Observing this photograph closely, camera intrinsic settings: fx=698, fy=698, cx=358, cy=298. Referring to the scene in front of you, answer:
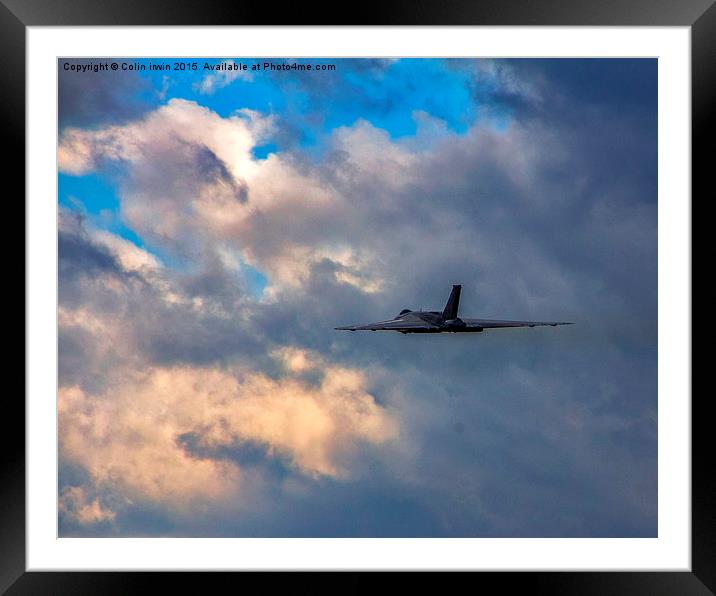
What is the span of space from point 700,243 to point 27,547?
420 inches

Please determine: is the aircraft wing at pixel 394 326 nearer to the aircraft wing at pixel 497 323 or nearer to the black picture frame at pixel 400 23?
the aircraft wing at pixel 497 323

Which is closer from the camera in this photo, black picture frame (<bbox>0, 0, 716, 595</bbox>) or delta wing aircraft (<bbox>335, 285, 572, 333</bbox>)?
black picture frame (<bbox>0, 0, 716, 595</bbox>)

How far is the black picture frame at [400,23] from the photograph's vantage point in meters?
9.82

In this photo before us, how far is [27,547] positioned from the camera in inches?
401

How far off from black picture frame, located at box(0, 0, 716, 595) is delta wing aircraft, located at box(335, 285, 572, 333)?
771cm

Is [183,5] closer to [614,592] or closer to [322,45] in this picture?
[322,45]

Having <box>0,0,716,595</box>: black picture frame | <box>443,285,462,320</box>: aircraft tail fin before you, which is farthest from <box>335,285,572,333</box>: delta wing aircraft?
<box>0,0,716,595</box>: black picture frame

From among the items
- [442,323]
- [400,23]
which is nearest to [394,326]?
[442,323]

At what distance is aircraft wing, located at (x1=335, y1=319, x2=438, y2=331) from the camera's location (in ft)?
55.9

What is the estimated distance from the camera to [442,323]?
18.5m

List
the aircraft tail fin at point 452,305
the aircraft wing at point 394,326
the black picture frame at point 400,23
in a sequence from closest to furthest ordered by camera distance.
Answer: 1. the black picture frame at point 400,23
2. the aircraft wing at point 394,326
3. the aircraft tail fin at point 452,305

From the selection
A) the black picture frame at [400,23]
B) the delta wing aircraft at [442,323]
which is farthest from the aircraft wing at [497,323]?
the black picture frame at [400,23]

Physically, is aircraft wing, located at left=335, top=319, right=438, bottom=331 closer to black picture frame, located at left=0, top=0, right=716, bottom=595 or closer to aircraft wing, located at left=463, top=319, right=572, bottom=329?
aircraft wing, located at left=463, top=319, right=572, bottom=329

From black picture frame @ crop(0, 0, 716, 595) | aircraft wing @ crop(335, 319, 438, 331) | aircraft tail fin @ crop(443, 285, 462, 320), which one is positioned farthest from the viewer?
aircraft tail fin @ crop(443, 285, 462, 320)
